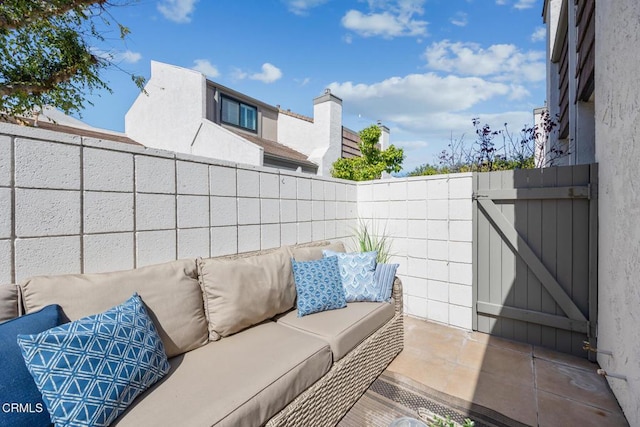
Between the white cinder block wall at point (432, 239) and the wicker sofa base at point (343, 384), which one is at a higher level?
the white cinder block wall at point (432, 239)

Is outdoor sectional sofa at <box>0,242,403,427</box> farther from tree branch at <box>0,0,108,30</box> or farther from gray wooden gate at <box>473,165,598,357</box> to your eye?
tree branch at <box>0,0,108,30</box>

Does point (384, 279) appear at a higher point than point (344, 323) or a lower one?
higher

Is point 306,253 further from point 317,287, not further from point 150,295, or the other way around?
point 150,295

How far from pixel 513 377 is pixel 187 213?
288 cm

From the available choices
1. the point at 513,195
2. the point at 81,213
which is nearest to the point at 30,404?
the point at 81,213

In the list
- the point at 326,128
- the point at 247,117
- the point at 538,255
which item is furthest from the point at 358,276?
the point at 247,117

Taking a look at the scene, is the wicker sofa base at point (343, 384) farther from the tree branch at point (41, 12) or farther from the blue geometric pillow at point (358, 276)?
the tree branch at point (41, 12)

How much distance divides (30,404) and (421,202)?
3.42 metres

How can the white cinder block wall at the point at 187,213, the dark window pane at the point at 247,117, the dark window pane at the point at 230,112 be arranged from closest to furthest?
the white cinder block wall at the point at 187,213, the dark window pane at the point at 230,112, the dark window pane at the point at 247,117

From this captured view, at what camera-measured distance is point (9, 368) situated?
958 millimetres

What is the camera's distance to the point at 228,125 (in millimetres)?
8227

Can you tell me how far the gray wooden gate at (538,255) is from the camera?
8.27 ft

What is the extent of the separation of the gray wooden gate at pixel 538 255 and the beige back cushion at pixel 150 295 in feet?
9.36

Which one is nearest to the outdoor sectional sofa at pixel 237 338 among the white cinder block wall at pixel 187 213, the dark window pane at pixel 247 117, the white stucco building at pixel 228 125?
the white cinder block wall at pixel 187 213
